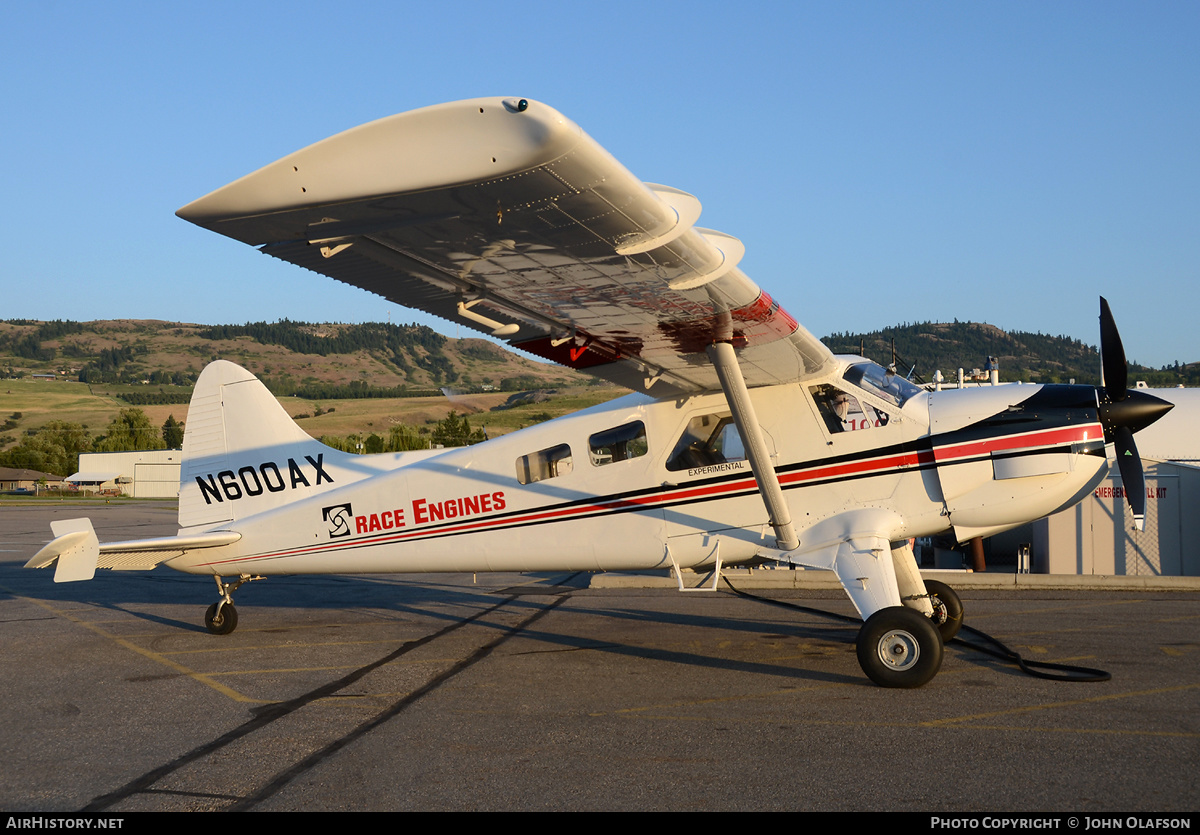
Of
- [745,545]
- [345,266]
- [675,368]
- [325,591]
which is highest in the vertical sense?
[345,266]

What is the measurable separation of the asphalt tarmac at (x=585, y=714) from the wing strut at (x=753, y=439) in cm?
125

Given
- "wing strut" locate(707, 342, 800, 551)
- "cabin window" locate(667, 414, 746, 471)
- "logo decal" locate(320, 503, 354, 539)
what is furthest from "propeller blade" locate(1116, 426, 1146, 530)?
"logo decal" locate(320, 503, 354, 539)

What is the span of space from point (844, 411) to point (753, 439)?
1.22 meters

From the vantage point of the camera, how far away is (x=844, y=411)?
802 cm

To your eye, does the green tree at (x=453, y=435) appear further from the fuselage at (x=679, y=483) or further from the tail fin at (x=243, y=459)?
the fuselage at (x=679, y=483)

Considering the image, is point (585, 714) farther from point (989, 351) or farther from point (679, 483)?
point (989, 351)

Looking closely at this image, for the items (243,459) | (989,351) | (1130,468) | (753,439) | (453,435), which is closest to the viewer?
(753,439)

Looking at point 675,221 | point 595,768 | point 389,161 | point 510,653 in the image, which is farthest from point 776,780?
point 510,653

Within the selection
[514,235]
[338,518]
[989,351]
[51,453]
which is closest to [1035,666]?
[514,235]

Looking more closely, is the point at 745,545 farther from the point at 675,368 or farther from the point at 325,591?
the point at 325,591

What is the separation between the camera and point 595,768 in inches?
195

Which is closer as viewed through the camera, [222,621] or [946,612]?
[946,612]

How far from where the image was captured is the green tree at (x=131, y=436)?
340ft

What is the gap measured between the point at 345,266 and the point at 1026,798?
4.71 m
